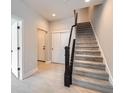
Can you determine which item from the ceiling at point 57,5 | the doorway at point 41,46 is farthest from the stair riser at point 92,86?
the doorway at point 41,46

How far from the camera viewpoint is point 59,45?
6.36 m

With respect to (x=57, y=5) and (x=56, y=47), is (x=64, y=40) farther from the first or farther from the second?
(x=57, y=5)

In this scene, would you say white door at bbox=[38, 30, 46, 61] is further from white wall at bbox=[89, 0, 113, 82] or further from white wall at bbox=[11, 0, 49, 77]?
white wall at bbox=[89, 0, 113, 82]

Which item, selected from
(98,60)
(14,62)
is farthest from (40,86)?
(98,60)

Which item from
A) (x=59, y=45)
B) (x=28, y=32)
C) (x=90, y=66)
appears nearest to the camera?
(x=90, y=66)

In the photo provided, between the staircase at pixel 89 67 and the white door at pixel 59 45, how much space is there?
1152 millimetres

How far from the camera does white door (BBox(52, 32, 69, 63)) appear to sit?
20.3 ft

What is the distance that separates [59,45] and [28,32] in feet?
8.48

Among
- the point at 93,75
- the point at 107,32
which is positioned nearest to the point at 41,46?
the point at 93,75

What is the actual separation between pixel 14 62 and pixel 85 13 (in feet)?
17.7

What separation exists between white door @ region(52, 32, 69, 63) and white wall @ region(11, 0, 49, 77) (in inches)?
74.7

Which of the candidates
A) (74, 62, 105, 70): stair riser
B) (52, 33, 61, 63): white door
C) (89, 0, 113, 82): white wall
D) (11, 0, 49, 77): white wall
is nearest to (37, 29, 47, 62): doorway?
(52, 33, 61, 63): white door
